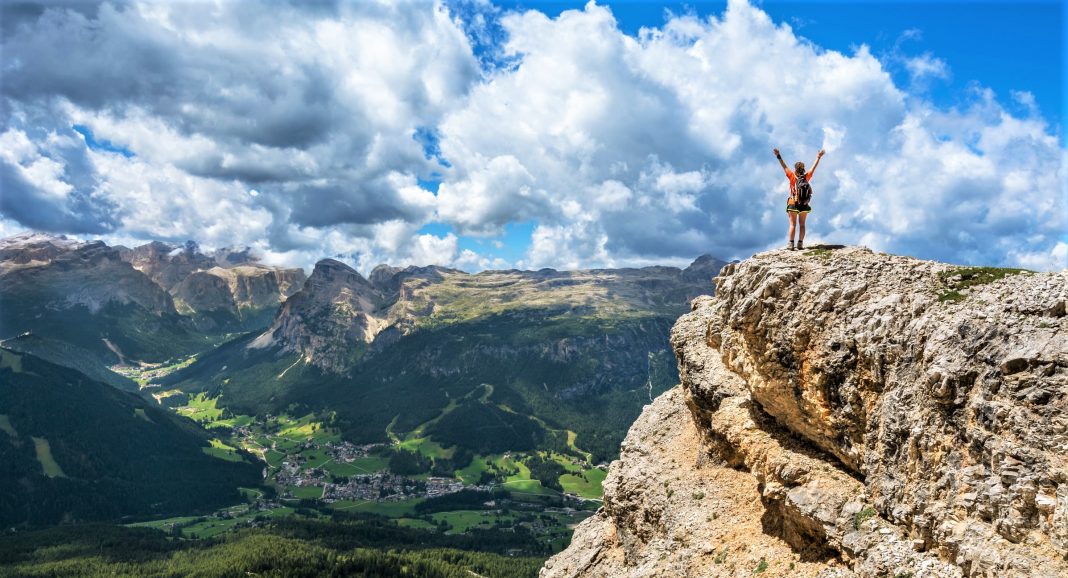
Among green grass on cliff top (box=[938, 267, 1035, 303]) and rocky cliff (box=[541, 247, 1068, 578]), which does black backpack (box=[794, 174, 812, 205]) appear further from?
green grass on cliff top (box=[938, 267, 1035, 303])

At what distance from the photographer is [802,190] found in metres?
32.1

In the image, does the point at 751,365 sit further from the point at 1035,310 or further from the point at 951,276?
the point at 1035,310

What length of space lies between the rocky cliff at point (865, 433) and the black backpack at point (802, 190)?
3.37 metres

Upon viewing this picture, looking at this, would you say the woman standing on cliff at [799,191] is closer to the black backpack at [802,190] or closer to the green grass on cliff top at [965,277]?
the black backpack at [802,190]

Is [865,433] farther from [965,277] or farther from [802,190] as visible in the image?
[802,190]

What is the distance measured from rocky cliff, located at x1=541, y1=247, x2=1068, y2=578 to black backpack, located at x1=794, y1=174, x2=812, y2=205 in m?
3.37

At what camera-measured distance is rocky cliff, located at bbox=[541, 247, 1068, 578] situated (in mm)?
17656

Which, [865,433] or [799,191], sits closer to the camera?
[865,433]

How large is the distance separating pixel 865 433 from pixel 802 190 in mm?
14300

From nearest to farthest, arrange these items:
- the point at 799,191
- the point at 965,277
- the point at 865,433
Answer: the point at 965,277
the point at 865,433
the point at 799,191

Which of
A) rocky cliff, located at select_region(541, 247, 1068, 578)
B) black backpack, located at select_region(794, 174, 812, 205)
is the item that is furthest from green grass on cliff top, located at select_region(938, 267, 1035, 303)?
black backpack, located at select_region(794, 174, 812, 205)

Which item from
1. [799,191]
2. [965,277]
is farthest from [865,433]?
[799,191]

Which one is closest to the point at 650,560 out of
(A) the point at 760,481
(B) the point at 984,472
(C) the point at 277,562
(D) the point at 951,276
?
(A) the point at 760,481

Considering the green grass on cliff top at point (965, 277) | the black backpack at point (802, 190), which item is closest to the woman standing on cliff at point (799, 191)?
the black backpack at point (802, 190)
